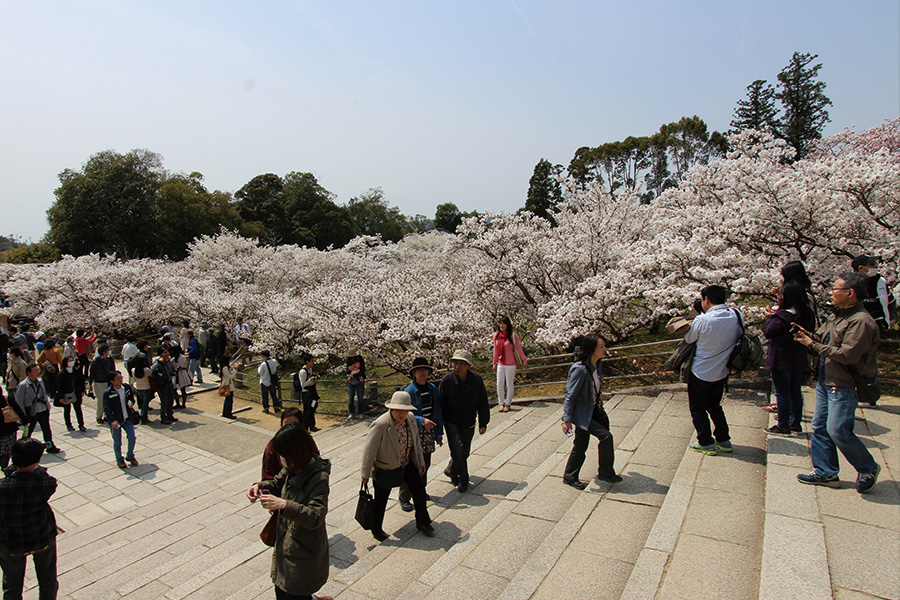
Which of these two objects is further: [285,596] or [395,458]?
[395,458]

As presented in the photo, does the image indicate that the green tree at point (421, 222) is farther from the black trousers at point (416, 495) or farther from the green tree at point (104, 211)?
the black trousers at point (416, 495)

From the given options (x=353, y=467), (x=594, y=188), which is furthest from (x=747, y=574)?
(x=594, y=188)

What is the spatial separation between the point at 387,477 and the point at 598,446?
7.01 ft

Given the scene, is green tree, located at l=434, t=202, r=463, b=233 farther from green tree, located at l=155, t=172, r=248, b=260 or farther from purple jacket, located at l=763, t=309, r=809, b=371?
purple jacket, located at l=763, t=309, r=809, b=371

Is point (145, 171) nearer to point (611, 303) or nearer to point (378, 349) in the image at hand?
point (378, 349)

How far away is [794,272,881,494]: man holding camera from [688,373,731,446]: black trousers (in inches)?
32.7

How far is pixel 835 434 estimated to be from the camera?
3.57m

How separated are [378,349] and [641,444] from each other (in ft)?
25.4

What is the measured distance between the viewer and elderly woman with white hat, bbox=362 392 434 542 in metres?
4.10

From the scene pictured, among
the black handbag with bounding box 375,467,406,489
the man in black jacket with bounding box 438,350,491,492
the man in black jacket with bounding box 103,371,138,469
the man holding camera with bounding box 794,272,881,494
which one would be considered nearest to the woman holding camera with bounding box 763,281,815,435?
the man holding camera with bounding box 794,272,881,494

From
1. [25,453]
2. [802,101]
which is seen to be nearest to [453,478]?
[25,453]

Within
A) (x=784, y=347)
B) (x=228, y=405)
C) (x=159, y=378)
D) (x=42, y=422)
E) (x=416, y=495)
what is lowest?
(x=228, y=405)

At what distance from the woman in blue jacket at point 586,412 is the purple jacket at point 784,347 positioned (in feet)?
6.49

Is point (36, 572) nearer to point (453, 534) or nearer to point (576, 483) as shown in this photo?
point (453, 534)
